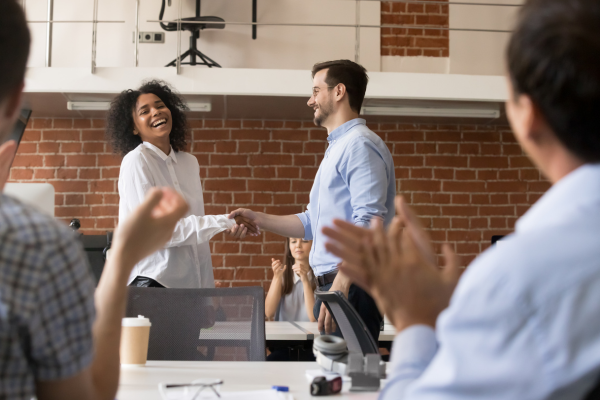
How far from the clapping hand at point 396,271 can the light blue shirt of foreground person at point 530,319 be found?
19 centimetres

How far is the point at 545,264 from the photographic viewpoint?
45 cm

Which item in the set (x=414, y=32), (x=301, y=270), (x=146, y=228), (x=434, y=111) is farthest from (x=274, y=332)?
(x=414, y=32)

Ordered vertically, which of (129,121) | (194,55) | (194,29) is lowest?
(129,121)

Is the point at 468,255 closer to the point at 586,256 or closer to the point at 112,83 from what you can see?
the point at 112,83

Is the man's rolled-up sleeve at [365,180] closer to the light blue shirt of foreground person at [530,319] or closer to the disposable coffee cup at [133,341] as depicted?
the disposable coffee cup at [133,341]

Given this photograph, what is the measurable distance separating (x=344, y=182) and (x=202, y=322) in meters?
0.80

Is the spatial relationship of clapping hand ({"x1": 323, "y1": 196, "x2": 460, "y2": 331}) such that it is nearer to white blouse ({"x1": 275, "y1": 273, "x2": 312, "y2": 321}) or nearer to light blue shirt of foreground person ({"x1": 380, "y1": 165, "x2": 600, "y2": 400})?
light blue shirt of foreground person ({"x1": 380, "y1": 165, "x2": 600, "y2": 400})

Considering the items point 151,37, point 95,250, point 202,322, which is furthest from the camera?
point 151,37

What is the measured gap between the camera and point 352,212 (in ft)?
7.01

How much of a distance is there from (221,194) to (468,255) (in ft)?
6.63

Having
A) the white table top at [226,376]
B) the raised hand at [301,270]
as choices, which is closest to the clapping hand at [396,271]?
the white table top at [226,376]

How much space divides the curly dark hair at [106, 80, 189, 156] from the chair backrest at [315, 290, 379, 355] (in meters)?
1.61

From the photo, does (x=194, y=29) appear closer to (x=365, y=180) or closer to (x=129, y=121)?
(x=129, y=121)

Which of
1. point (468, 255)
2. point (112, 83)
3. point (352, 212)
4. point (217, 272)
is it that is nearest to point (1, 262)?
point (352, 212)
